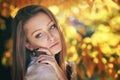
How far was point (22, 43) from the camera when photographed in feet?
6.88

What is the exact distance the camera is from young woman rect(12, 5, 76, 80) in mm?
2080

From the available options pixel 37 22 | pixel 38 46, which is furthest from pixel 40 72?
pixel 37 22

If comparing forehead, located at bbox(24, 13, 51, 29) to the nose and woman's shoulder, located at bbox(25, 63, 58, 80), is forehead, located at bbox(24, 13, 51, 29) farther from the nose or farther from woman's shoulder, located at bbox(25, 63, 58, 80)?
woman's shoulder, located at bbox(25, 63, 58, 80)

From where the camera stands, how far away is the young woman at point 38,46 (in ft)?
6.82

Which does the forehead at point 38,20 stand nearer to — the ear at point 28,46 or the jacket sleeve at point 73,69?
the ear at point 28,46

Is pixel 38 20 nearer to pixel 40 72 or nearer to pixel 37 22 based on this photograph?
pixel 37 22

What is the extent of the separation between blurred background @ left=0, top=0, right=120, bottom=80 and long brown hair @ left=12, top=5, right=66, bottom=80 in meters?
Answer: 0.03

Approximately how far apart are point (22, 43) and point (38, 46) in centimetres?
11

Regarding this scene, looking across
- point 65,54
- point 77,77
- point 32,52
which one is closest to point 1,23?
point 32,52

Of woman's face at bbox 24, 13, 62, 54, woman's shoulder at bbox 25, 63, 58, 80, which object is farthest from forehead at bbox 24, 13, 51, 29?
woman's shoulder at bbox 25, 63, 58, 80

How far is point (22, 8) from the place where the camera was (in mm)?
2145

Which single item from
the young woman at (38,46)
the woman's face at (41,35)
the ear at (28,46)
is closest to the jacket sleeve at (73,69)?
the young woman at (38,46)

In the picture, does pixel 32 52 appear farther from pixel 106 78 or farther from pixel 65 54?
pixel 106 78

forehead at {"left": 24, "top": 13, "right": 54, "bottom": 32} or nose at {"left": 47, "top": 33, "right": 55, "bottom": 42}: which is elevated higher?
forehead at {"left": 24, "top": 13, "right": 54, "bottom": 32}
